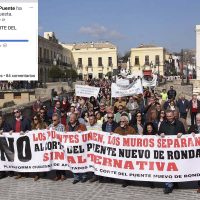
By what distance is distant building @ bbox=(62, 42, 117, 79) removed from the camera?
358 feet

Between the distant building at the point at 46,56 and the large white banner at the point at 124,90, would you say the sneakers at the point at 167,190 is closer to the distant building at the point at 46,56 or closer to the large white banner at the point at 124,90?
the large white banner at the point at 124,90

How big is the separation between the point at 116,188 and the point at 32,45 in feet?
10.7

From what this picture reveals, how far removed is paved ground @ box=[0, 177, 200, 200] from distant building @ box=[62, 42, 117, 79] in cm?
9809


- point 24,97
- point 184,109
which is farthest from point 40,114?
point 24,97

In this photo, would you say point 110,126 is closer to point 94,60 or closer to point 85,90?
point 85,90

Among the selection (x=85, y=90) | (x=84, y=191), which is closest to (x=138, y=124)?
(x=84, y=191)

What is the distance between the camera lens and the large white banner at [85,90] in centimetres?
1788

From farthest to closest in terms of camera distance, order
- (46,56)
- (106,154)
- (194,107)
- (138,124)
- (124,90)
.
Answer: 1. (46,56)
2. (124,90)
3. (194,107)
4. (138,124)
5. (106,154)

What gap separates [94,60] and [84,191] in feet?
336

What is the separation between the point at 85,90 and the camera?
1803 cm

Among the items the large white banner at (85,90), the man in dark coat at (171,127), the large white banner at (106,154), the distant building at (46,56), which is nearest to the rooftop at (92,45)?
the distant building at (46,56)

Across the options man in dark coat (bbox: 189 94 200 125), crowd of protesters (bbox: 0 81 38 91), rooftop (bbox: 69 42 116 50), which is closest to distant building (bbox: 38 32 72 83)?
rooftop (bbox: 69 42 116 50)

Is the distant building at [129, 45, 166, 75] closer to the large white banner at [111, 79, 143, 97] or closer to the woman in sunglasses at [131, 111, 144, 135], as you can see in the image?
the large white banner at [111, 79, 143, 97]

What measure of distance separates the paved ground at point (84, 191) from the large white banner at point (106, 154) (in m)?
0.25
